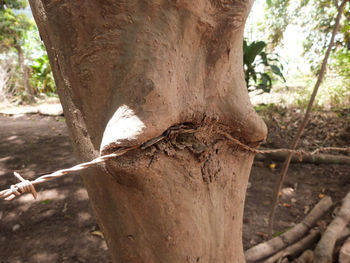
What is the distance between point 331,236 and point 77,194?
259 centimetres

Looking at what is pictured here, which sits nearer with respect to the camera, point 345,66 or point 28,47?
point 345,66

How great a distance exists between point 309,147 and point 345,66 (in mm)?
2228

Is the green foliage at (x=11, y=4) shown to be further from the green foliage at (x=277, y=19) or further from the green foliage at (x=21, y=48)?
the green foliage at (x=277, y=19)

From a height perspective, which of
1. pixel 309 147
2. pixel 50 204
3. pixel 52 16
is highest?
pixel 52 16

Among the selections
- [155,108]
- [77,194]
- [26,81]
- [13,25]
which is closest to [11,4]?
[13,25]

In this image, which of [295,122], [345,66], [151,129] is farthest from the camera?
[345,66]

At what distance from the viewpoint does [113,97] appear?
77 centimetres

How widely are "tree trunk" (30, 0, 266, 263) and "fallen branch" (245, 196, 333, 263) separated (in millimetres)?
1272

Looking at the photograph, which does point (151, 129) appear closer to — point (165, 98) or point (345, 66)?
point (165, 98)

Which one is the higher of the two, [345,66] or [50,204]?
[345,66]

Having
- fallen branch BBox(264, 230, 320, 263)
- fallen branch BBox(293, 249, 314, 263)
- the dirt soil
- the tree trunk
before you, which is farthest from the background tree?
fallen branch BBox(293, 249, 314, 263)

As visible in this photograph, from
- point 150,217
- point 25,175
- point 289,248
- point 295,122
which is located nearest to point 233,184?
point 150,217

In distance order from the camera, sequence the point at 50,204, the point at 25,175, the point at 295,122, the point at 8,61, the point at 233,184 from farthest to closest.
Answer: the point at 8,61 < the point at 295,122 < the point at 25,175 < the point at 50,204 < the point at 233,184

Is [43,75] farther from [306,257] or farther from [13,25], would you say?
[306,257]
